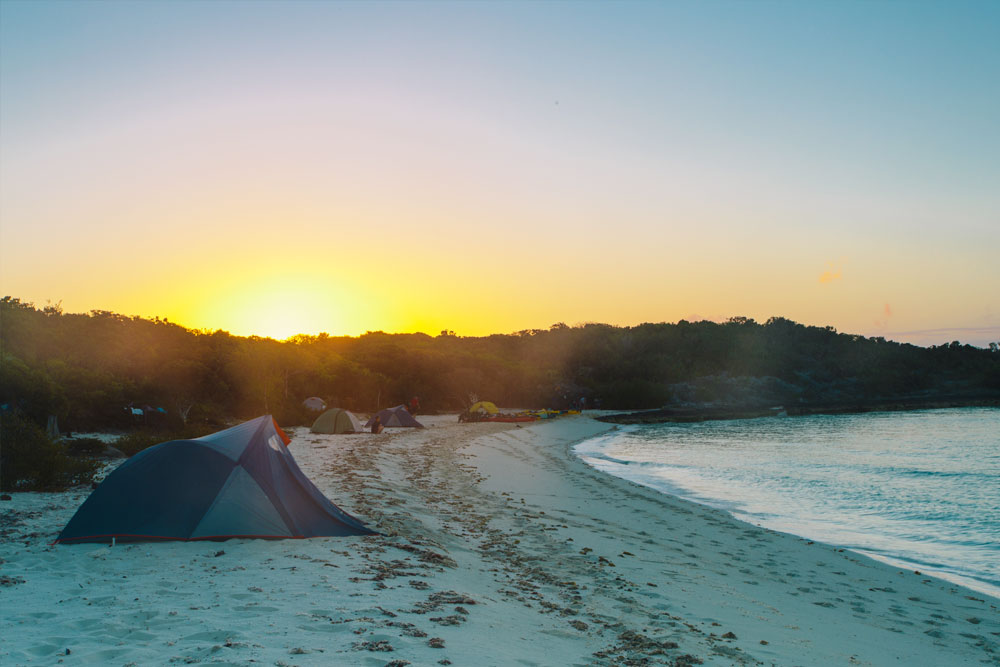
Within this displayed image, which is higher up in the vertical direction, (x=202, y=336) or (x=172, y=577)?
(x=202, y=336)

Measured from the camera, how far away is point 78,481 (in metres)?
12.0

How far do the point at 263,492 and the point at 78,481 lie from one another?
655 cm

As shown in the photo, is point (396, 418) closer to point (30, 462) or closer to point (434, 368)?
point (30, 462)

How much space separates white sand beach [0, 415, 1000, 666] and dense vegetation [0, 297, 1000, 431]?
16.7 meters

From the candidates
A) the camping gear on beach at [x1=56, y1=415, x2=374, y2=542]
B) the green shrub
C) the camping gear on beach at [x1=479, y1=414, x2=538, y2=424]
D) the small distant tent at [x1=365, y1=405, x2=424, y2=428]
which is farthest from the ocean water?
the green shrub

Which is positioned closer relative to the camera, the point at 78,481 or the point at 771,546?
the point at 771,546

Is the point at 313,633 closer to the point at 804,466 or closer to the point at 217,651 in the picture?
the point at 217,651

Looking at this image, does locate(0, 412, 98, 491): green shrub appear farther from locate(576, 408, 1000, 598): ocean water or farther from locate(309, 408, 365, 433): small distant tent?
locate(309, 408, 365, 433): small distant tent

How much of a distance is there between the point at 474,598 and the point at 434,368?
5671 centimetres

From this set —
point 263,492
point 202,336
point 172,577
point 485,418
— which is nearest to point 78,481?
point 263,492

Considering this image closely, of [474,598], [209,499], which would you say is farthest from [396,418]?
[474,598]

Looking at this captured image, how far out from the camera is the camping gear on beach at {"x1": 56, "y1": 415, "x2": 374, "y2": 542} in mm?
7345

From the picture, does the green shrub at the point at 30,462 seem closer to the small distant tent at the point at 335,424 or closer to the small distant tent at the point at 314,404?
the small distant tent at the point at 335,424

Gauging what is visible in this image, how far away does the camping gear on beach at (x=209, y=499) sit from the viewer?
7.34 meters
